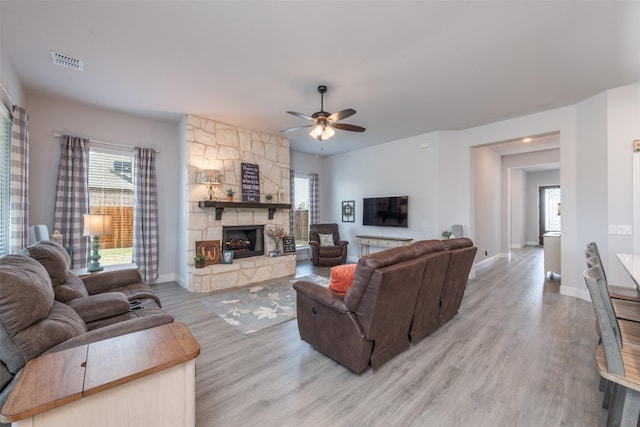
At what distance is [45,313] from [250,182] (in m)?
4.06

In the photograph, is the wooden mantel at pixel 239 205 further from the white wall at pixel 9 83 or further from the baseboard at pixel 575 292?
the baseboard at pixel 575 292

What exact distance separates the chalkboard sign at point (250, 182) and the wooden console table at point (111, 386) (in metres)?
3.94

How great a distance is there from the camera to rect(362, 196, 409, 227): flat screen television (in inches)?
235

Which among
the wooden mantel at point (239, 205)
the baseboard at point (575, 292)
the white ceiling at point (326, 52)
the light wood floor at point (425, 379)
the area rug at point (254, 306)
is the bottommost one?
the light wood floor at point (425, 379)

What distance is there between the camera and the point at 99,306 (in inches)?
81.0

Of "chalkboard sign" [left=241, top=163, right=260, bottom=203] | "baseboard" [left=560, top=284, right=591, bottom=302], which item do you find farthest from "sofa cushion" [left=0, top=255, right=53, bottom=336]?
"baseboard" [left=560, top=284, right=591, bottom=302]

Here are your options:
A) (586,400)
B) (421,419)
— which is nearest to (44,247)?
(421,419)

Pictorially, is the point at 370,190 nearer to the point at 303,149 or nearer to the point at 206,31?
the point at 303,149

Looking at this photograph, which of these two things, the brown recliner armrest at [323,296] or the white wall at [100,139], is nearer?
the brown recliner armrest at [323,296]

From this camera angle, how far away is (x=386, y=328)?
2209mm

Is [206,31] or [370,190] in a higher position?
[206,31]

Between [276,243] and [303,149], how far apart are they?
2.80 metres

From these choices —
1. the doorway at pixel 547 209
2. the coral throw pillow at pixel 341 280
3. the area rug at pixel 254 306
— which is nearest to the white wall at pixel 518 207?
the doorway at pixel 547 209

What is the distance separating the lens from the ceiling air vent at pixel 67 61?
278 cm
